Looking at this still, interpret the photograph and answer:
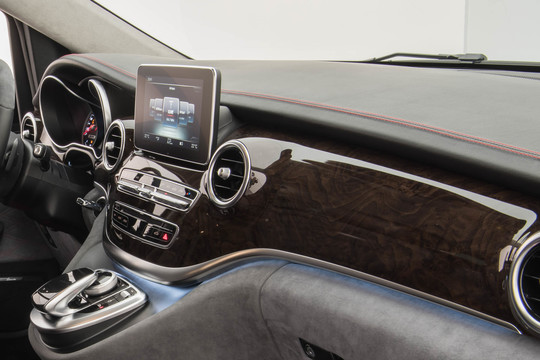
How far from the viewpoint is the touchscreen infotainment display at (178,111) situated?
42.4 inches

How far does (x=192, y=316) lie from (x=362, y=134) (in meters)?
0.54

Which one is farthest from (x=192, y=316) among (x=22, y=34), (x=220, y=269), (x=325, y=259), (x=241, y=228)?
(x=22, y=34)

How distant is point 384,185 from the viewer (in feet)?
2.85

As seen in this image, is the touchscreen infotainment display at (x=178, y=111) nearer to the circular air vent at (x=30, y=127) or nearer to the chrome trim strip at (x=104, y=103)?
the chrome trim strip at (x=104, y=103)

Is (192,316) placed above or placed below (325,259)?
below

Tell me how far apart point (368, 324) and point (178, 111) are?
62 cm

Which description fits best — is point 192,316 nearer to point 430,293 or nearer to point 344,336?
point 344,336

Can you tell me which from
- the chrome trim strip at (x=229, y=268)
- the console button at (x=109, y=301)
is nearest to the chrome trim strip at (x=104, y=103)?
the chrome trim strip at (x=229, y=268)

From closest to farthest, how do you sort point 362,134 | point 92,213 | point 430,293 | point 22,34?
point 430,293 → point 362,134 → point 92,213 → point 22,34

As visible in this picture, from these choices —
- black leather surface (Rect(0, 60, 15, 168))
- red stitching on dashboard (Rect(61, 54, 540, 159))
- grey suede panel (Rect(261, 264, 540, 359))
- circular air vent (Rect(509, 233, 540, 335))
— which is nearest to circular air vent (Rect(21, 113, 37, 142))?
black leather surface (Rect(0, 60, 15, 168))

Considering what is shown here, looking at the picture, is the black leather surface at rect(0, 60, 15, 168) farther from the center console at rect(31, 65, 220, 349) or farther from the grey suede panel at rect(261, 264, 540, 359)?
the grey suede panel at rect(261, 264, 540, 359)

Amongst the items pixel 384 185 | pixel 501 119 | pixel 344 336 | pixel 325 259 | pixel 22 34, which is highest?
pixel 22 34

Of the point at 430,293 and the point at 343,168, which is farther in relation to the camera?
the point at 343,168

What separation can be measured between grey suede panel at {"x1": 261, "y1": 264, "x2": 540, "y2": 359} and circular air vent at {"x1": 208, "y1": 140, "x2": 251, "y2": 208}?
0.66 feet
